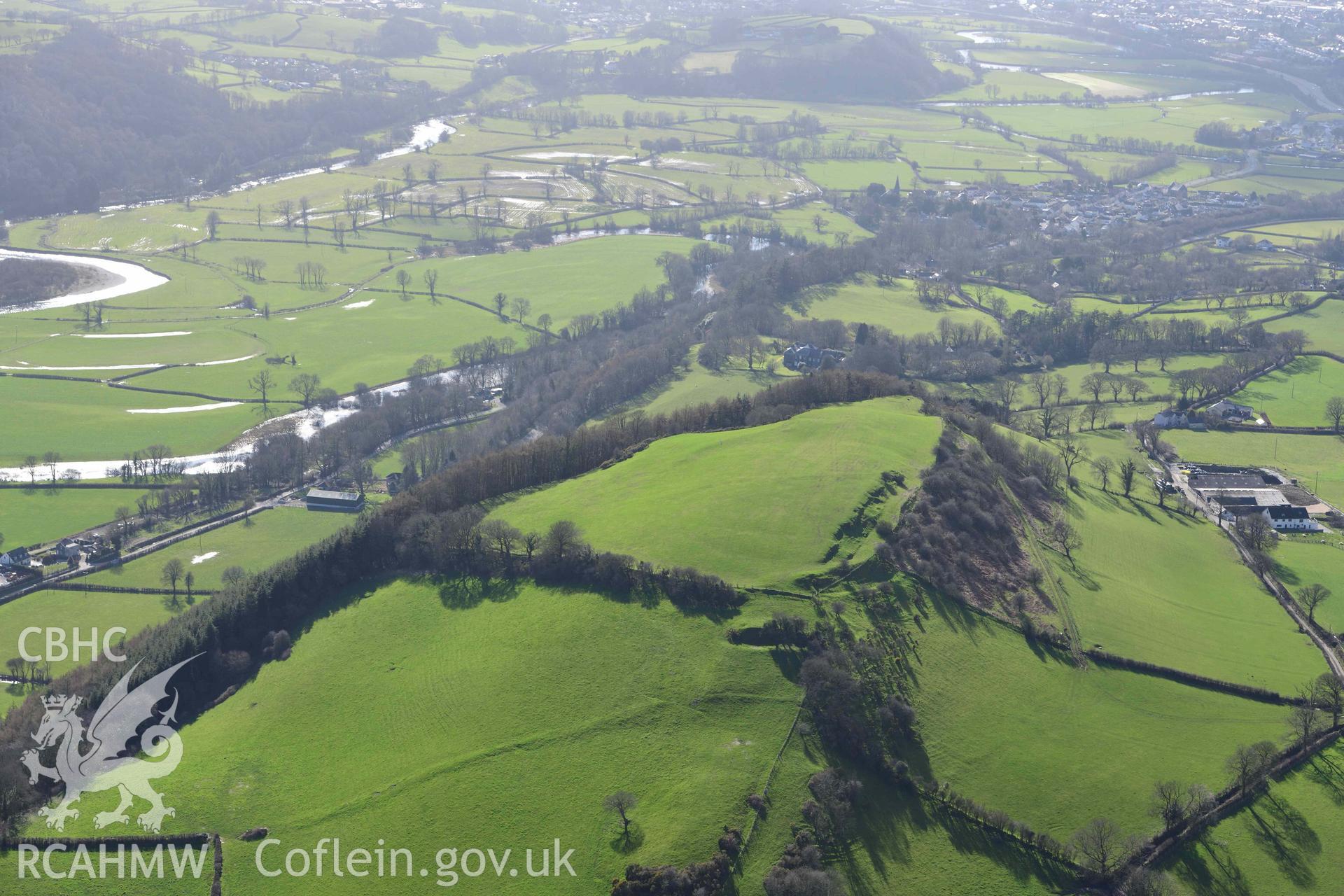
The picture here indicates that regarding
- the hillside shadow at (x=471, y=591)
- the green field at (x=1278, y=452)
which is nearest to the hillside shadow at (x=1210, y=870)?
the hillside shadow at (x=471, y=591)

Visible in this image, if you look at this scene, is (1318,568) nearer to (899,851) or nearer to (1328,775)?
(1328,775)

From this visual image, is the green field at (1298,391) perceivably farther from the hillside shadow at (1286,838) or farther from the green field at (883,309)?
the hillside shadow at (1286,838)

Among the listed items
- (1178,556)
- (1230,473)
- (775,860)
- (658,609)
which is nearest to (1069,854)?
(775,860)

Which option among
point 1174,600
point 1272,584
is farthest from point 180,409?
point 1272,584

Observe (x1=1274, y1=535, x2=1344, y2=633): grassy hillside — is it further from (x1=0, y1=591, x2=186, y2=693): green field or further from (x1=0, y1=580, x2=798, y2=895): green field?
(x1=0, y1=591, x2=186, y2=693): green field

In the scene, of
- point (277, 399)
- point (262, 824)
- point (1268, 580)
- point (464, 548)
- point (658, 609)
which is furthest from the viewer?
point (277, 399)

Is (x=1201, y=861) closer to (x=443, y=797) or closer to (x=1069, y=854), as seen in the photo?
(x=1069, y=854)
